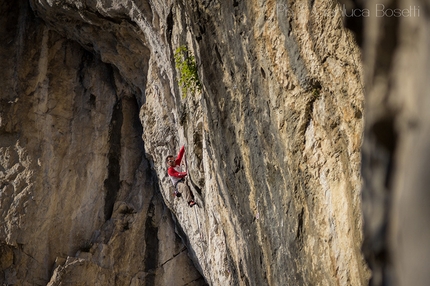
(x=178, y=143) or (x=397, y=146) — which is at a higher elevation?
(x=178, y=143)

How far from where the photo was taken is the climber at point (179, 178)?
8.82 meters

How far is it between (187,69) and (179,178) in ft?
7.73

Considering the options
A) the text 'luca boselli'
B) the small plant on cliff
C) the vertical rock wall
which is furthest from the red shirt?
the text 'luca boselli'

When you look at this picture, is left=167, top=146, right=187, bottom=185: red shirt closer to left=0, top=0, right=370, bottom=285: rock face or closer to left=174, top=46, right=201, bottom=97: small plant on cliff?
left=0, top=0, right=370, bottom=285: rock face

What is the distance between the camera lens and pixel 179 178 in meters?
8.92

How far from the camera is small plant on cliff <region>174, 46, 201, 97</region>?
7.31 m

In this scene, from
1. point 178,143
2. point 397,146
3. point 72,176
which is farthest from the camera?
point 72,176

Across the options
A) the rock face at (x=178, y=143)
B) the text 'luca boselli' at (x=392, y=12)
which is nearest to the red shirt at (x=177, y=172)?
the rock face at (x=178, y=143)

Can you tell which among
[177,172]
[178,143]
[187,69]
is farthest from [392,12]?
[178,143]

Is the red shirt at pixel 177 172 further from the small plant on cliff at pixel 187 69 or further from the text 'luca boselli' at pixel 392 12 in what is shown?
the text 'luca boselli' at pixel 392 12

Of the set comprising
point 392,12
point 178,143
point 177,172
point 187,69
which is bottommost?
point 392,12

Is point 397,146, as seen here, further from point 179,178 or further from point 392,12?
point 179,178

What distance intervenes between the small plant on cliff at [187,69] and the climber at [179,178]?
5.28 feet

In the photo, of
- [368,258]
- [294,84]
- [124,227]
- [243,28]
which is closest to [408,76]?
[368,258]
